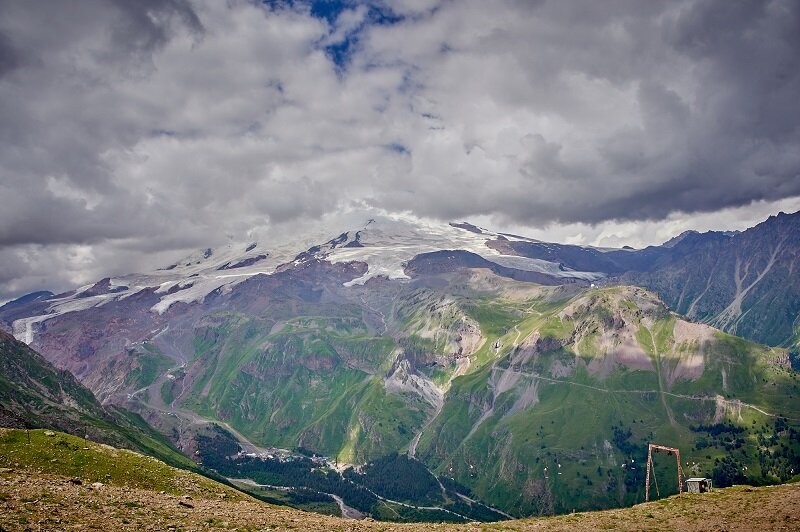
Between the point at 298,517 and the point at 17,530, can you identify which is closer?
A: the point at 17,530

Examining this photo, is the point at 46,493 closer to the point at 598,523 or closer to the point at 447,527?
the point at 447,527

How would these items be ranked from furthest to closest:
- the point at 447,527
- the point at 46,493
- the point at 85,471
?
the point at 85,471 < the point at 447,527 < the point at 46,493

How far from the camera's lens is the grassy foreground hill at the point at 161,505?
50594mm

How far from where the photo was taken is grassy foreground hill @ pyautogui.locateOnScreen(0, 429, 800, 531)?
50.6 meters

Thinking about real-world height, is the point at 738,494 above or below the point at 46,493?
below

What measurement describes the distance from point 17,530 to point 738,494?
99720 millimetres

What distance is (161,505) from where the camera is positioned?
6031 cm

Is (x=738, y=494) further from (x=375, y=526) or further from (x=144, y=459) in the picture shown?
(x=144, y=459)

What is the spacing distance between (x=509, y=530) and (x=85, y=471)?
6754cm

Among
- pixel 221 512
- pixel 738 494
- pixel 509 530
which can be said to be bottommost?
pixel 738 494

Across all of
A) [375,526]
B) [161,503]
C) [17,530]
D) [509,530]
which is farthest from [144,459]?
[509,530]

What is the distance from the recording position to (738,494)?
287ft

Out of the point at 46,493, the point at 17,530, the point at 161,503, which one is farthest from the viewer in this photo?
the point at 161,503

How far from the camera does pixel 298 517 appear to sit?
222ft
